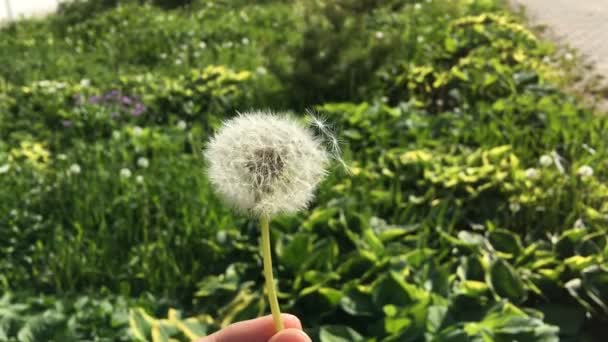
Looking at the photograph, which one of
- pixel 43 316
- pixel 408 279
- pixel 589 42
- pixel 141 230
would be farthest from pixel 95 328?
pixel 589 42

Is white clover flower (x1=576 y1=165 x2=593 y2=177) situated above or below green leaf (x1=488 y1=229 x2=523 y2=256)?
above

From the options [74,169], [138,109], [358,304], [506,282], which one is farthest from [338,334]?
[138,109]

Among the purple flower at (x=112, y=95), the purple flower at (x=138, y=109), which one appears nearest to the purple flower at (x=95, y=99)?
the purple flower at (x=112, y=95)

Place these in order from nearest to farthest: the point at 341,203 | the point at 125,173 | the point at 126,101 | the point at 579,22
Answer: the point at 341,203, the point at 125,173, the point at 126,101, the point at 579,22

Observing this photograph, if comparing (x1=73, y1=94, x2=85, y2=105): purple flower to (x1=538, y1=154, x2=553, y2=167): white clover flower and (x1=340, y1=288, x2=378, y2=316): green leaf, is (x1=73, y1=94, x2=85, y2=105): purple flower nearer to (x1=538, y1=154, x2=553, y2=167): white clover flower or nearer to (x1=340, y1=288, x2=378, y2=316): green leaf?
(x1=340, y1=288, x2=378, y2=316): green leaf

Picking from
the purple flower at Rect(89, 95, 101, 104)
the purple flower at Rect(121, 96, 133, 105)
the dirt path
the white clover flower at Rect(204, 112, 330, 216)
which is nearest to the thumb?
the white clover flower at Rect(204, 112, 330, 216)

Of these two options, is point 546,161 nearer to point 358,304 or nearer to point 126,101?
point 358,304

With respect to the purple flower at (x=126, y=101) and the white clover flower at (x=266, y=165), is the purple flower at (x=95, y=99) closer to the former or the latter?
the purple flower at (x=126, y=101)
